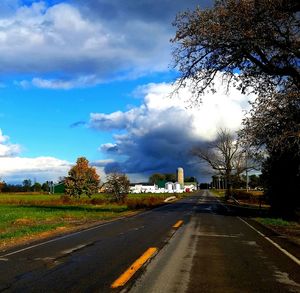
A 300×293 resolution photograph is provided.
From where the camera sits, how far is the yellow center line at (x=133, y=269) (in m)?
8.12

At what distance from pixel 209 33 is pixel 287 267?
15.7 meters

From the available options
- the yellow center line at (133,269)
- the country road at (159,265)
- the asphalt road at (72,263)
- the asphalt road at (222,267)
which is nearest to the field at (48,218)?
the asphalt road at (72,263)

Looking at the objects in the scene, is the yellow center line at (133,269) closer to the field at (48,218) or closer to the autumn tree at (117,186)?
the field at (48,218)

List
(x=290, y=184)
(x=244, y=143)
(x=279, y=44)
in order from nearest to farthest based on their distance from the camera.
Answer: (x=279, y=44) → (x=244, y=143) → (x=290, y=184)

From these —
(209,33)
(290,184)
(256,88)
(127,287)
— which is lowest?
(127,287)

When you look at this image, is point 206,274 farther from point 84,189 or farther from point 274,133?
point 84,189

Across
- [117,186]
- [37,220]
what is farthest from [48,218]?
[117,186]

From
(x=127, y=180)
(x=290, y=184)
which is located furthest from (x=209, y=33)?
(x=127, y=180)

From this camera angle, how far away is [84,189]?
84.8m

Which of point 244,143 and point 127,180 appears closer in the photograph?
point 244,143

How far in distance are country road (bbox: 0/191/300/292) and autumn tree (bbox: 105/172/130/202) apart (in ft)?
154

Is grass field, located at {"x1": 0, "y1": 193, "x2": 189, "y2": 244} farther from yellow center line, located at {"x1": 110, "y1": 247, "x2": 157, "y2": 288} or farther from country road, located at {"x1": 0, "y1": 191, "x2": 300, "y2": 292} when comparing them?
yellow center line, located at {"x1": 110, "y1": 247, "x2": 157, "y2": 288}

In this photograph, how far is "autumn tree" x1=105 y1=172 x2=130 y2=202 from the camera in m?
62.8

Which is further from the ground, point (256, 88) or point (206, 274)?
point (256, 88)
